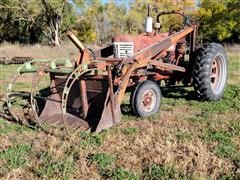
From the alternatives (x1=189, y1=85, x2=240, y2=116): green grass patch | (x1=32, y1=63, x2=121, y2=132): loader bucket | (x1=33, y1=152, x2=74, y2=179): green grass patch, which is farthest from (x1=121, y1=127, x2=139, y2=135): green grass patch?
(x1=189, y1=85, x2=240, y2=116): green grass patch

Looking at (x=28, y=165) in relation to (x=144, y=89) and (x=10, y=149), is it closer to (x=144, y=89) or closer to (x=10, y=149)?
(x=10, y=149)

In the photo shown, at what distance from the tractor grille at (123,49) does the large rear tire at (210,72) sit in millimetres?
1370

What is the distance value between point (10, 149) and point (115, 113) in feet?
5.48

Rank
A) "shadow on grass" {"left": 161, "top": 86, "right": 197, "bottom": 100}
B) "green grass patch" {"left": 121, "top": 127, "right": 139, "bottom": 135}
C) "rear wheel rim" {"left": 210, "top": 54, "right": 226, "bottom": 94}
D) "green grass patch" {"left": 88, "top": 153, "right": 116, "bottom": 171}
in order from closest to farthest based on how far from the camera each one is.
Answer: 1. "green grass patch" {"left": 88, "top": 153, "right": 116, "bottom": 171}
2. "green grass patch" {"left": 121, "top": 127, "right": 139, "bottom": 135}
3. "rear wheel rim" {"left": 210, "top": 54, "right": 226, "bottom": 94}
4. "shadow on grass" {"left": 161, "top": 86, "right": 197, "bottom": 100}

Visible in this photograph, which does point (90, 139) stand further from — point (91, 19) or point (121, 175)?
point (91, 19)

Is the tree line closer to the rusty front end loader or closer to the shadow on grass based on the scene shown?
the shadow on grass

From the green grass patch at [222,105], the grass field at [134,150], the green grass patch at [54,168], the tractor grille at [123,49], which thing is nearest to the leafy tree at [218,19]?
the green grass patch at [222,105]

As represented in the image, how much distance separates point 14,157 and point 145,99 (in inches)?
105

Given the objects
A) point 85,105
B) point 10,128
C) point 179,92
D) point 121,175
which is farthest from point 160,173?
point 179,92

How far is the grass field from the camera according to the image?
501 centimetres

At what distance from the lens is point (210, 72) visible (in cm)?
855

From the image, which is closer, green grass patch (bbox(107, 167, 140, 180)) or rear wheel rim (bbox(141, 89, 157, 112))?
green grass patch (bbox(107, 167, 140, 180))

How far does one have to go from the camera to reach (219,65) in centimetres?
934

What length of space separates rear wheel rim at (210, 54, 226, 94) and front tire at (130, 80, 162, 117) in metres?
2.05
